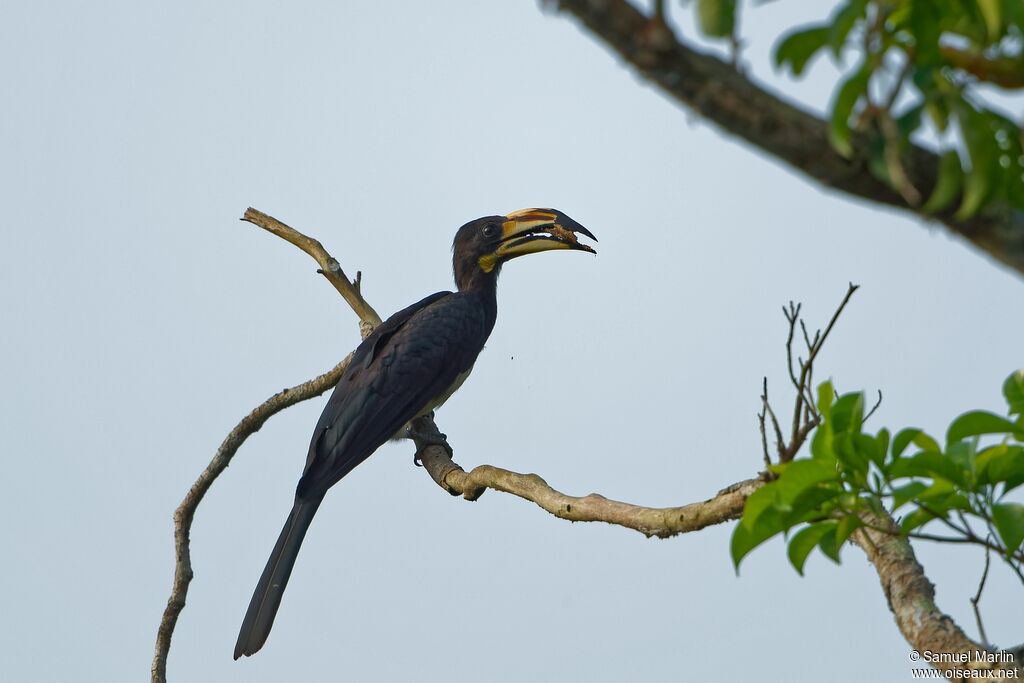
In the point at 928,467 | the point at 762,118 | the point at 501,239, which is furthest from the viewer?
the point at 501,239

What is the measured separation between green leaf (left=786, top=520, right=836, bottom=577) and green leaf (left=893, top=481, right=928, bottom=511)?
0.14m

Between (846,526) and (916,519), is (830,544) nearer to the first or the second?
(846,526)

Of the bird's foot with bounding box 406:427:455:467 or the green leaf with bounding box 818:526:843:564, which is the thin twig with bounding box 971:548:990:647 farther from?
the bird's foot with bounding box 406:427:455:467

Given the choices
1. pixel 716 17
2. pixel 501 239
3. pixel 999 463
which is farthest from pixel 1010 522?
pixel 501 239

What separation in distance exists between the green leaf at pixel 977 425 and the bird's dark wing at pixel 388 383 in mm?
3763

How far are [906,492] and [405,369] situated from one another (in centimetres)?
406

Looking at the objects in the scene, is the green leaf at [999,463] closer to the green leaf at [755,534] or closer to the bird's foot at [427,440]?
the green leaf at [755,534]

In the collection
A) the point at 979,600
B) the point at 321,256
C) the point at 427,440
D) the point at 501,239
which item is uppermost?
the point at 501,239

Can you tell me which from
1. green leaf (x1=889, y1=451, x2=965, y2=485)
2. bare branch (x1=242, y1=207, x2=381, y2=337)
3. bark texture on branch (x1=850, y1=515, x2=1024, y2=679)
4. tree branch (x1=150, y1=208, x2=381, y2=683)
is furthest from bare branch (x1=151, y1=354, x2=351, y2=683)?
green leaf (x1=889, y1=451, x2=965, y2=485)

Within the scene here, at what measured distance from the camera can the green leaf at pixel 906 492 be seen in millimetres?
1854

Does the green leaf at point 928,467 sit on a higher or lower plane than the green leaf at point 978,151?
lower

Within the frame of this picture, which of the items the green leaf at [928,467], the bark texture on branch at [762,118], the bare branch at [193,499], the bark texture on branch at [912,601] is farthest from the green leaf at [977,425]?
the bare branch at [193,499]

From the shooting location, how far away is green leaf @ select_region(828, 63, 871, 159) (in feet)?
4.43

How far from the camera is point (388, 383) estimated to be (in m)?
5.61
